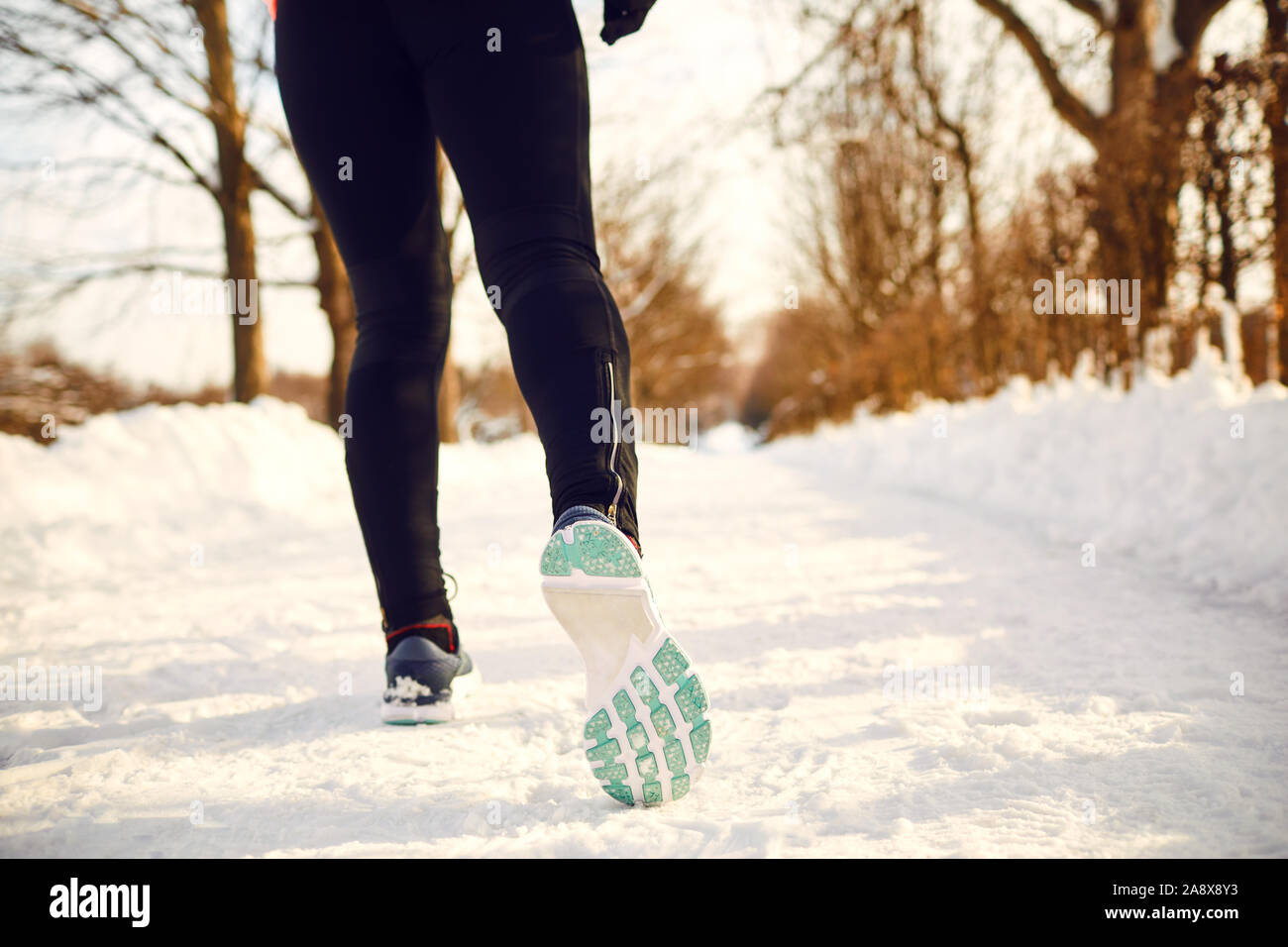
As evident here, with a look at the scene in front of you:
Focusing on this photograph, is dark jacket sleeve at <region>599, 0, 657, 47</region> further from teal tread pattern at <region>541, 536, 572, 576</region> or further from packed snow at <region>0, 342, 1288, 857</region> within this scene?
packed snow at <region>0, 342, 1288, 857</region>

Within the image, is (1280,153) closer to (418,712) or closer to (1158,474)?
(1158,474)

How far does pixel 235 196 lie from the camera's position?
899cm

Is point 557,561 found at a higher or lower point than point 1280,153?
lower

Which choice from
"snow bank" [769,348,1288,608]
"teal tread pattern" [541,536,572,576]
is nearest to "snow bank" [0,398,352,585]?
"teal tread pattern" [541,536,572,576]

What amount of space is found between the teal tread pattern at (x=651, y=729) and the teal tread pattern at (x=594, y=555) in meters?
0.12

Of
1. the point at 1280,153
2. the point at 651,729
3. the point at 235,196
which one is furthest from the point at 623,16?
the point at 235,196

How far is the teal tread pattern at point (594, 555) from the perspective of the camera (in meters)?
0.98

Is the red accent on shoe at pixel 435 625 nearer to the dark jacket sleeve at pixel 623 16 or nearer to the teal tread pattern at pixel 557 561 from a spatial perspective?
the teal tread pattern at pixel 557 561

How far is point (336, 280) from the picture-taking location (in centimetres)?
961

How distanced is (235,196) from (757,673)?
9.45 m

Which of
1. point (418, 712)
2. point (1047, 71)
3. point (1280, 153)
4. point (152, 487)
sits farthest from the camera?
point (1047, 71)

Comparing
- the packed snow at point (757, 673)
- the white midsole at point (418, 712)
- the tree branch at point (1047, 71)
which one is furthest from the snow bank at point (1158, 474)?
the tree branch at point (1047, 71)

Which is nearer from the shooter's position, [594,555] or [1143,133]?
[594,555]

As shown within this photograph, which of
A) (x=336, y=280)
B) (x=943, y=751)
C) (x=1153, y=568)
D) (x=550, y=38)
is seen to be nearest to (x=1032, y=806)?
(x=943, y=751)
